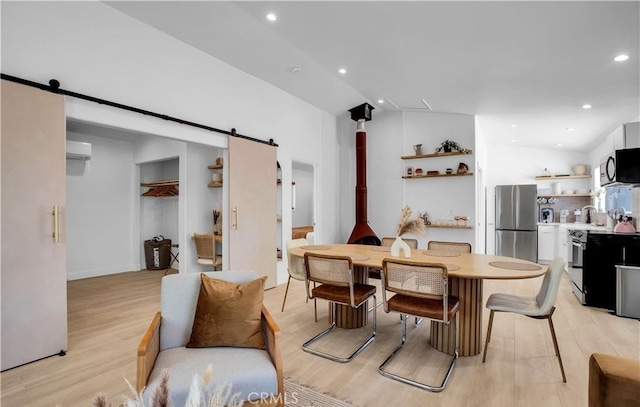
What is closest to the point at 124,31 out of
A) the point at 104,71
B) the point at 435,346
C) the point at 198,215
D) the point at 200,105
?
the point at 104,71

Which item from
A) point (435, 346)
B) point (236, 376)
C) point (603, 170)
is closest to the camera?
point (236, 376)

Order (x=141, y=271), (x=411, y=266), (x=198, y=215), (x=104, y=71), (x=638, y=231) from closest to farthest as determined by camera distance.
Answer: (x=411, y=266), (x=104, y=71), (x=638, y=231), (x=198, y=215), (x=141, y=271)

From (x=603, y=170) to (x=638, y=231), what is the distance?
1106mm

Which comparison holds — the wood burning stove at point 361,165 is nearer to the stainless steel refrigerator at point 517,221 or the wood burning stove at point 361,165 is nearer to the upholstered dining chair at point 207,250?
the upholstered dining chair at point 207,250

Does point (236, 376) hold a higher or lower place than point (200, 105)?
lower

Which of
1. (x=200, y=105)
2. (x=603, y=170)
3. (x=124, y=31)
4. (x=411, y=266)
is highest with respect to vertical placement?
(x=124, y=31)

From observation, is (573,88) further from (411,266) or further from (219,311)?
(219,311)

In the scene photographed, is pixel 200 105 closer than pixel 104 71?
No

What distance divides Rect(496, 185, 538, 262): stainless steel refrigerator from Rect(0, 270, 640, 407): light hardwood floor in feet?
9.88

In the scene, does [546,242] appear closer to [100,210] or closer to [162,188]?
[162,188]

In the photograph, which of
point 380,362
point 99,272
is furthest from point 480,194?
point 99,272

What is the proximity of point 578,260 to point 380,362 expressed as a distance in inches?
130

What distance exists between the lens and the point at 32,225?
2439 mm

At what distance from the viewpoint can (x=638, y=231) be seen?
148 inches
